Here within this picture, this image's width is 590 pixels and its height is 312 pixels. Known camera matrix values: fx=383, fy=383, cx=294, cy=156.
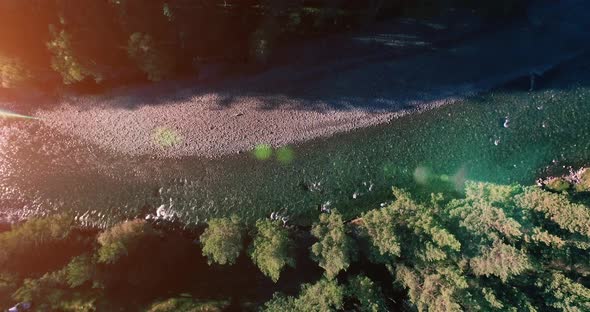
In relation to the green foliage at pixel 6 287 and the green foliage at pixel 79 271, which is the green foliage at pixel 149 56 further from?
the green foliage at pixel 6 287

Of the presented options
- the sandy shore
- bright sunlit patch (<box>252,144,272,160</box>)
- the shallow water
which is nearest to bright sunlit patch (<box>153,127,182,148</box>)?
the sandy shore

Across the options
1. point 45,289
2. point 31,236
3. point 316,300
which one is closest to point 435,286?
point 316,300

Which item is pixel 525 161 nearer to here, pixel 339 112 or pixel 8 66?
pixel 339 112

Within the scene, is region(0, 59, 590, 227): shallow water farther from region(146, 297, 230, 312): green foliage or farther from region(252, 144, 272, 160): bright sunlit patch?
region(146, 297, 230, 312): green foliage

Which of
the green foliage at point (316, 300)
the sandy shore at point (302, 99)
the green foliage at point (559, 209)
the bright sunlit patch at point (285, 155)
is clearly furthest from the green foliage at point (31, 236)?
the green foliage at point (559, 209)

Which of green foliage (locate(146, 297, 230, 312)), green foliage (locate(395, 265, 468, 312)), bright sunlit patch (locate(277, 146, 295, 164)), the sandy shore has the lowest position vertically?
green foliage (locate(146, 297, 230, 312))

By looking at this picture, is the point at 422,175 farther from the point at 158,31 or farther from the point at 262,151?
the point at 158,31
